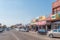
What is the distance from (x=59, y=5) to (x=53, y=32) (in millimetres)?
14775

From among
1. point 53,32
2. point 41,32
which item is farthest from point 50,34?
point 41,32

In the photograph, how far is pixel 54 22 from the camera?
5234cm

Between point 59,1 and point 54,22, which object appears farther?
point 54,22

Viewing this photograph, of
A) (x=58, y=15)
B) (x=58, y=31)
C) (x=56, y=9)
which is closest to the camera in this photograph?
(x=58, y=31)

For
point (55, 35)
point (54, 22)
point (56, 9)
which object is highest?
point (56, 9)

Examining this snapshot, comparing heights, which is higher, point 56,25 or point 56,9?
point 56,9

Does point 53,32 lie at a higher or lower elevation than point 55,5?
lower

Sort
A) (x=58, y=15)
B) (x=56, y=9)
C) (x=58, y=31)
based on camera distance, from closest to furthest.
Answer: (x=58, y=31)
(x=58, y=15)
(x=56, y=9)

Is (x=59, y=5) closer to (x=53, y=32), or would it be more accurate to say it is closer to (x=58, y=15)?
(x=58, y=15)

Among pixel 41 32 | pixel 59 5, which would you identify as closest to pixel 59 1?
pixel 59 5

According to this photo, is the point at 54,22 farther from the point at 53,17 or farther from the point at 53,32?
the point at 53,32

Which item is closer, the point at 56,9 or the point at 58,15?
the point at 58,15

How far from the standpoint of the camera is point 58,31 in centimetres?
3441

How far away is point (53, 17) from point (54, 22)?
10.7 feet
